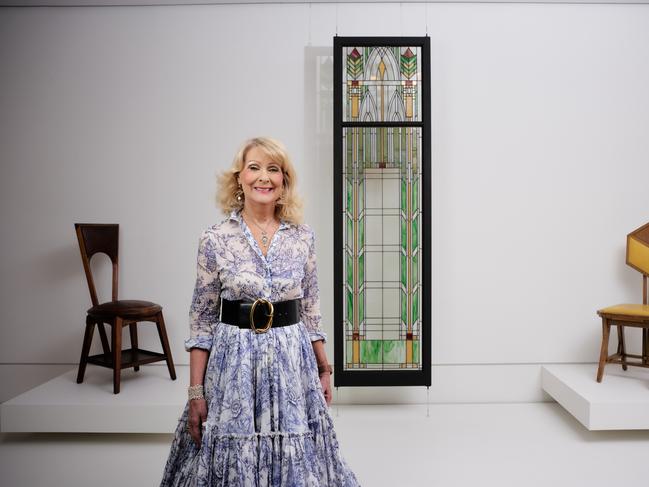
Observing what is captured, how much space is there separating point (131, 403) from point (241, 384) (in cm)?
180

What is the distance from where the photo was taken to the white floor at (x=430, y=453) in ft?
9.39

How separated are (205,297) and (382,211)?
7.28 ft

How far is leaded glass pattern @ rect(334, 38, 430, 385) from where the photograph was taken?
3.85m

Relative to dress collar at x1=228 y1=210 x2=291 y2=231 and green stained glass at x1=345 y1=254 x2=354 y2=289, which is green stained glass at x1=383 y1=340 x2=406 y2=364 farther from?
dress collar at x1=228 y1=210 x2=291 y2=231

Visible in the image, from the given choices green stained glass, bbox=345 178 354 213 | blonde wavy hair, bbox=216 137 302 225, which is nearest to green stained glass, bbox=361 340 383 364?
green stained glass, bbox=345 178 354 213

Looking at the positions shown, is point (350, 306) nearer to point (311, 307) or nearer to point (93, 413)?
point (93, 413)

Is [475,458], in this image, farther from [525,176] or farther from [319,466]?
[525,176]

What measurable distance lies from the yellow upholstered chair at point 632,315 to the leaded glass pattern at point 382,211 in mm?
1158

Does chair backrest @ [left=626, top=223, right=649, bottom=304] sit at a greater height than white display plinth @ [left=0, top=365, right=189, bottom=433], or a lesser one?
greater

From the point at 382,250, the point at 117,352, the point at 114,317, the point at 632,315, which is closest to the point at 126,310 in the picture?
the point at 114,317

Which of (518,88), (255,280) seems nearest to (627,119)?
(518,88)

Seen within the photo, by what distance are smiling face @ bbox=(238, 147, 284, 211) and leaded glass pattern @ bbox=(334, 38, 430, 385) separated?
6.63 ft

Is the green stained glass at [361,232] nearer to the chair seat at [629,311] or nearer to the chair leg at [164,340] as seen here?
the chair leg at [164,340]

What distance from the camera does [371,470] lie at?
296 cm
